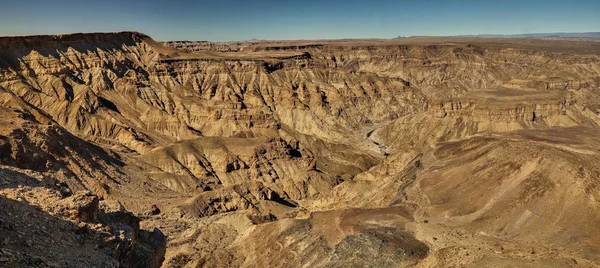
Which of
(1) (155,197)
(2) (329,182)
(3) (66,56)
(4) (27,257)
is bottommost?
(2) (329,182)

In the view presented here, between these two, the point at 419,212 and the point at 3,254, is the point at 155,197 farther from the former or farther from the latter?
the point at 3,254

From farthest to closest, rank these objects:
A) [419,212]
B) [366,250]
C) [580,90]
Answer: [580,90], [419,212], [366,250]

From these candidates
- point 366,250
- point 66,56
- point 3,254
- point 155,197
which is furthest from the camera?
point 66,56

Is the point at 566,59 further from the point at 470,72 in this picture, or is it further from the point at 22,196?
the point at 22,196

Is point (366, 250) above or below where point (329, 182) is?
above

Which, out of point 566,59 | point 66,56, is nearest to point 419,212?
point 66,56

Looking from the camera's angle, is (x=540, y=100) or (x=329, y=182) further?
(x=540, y=100)

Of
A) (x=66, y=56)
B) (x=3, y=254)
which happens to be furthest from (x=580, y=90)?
(x=3, y=254)
